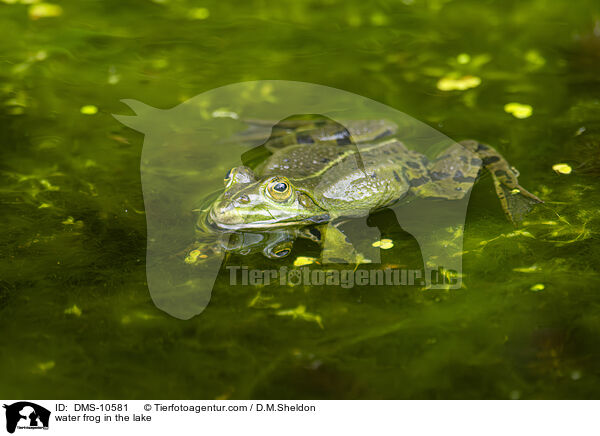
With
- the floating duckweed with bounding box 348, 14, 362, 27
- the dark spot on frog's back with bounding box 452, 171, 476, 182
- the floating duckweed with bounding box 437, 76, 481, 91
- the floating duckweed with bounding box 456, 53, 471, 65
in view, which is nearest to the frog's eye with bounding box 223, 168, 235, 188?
the dark spot on frog's back with bounding box 452, 171, 476, 182

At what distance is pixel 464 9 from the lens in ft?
17.6

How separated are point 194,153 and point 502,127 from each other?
7.34ft

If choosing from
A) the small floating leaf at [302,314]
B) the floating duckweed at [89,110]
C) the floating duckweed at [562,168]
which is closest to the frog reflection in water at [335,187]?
the floating duckweed at [562,168]

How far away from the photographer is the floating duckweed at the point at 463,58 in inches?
183

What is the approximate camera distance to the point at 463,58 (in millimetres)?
4695

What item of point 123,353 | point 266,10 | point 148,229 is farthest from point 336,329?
point 266,10

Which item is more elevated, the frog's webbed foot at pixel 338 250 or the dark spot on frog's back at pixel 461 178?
the dark spot on frog's back at pixel 461 178

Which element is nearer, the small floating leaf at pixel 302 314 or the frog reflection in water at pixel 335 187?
the small floating leaf at pixel 302 314

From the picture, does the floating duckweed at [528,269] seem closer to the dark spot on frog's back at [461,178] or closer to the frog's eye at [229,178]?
the dark spot on frog's back at [461,178]

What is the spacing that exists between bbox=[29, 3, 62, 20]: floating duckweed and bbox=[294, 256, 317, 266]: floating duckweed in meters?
3.81

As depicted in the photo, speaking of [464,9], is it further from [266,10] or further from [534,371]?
[534,371]

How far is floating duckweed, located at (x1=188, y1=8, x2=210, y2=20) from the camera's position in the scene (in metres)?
5.28
